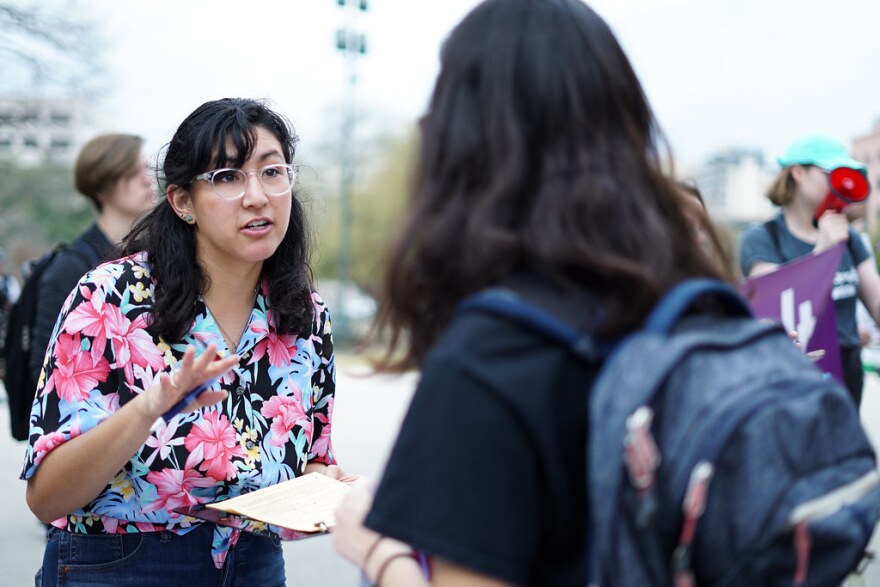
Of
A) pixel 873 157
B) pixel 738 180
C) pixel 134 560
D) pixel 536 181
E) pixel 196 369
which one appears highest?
pixel 536 181

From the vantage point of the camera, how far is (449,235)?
3.79 ft

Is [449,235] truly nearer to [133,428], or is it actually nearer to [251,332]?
[133,428]

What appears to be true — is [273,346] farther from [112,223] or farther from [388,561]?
[112,223]

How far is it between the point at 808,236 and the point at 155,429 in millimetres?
2981

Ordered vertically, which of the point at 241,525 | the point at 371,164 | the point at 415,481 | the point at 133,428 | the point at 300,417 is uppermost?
the point at 415,481

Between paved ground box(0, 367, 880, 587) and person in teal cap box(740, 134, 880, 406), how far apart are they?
1621mm

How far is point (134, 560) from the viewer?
1.95 meters

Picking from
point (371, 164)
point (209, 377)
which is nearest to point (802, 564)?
point (209, 377)

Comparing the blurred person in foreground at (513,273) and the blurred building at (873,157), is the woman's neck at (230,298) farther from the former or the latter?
the blurred building at (873,157)

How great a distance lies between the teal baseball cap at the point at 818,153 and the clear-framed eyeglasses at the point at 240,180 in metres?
2.41

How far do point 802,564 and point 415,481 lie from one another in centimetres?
47

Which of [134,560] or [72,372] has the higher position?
[72,372]

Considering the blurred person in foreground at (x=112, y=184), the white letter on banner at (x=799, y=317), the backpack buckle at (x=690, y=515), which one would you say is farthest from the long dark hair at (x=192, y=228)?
the blurred person in foreground at (x=112, y=184)

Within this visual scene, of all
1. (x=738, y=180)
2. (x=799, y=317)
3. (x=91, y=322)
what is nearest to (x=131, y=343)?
(x=91, y=322)
